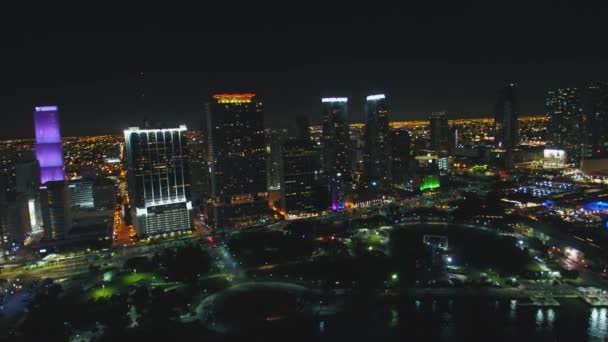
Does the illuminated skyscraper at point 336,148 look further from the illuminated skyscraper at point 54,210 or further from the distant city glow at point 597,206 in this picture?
the illuminated skyscraper at point 54,210

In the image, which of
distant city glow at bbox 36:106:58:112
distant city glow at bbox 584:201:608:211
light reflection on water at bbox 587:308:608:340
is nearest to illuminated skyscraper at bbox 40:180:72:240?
distant city glow at bbox 36:106:58:112

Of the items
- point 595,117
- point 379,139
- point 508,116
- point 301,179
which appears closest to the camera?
point 301,179

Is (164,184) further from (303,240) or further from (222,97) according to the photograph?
(303,240)

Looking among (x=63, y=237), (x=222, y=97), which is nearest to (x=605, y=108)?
(x=222, y=97)

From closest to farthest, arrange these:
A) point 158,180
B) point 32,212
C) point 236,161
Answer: point 158,180
point 32,212
point 236,161

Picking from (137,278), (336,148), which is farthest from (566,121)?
(137,278)

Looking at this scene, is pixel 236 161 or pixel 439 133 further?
pixel 439 133

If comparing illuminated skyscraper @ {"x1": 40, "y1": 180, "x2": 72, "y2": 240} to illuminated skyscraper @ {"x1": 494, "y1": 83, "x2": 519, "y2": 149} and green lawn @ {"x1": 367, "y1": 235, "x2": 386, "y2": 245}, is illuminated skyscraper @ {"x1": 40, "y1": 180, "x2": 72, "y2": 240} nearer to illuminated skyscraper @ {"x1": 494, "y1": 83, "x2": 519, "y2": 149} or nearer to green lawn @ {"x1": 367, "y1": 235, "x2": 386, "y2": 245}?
green lawn @ {"x1": 367, "y1": 235, "x2": 386, "y2": 245}

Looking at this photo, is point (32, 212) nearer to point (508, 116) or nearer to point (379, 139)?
point (379, 139)
